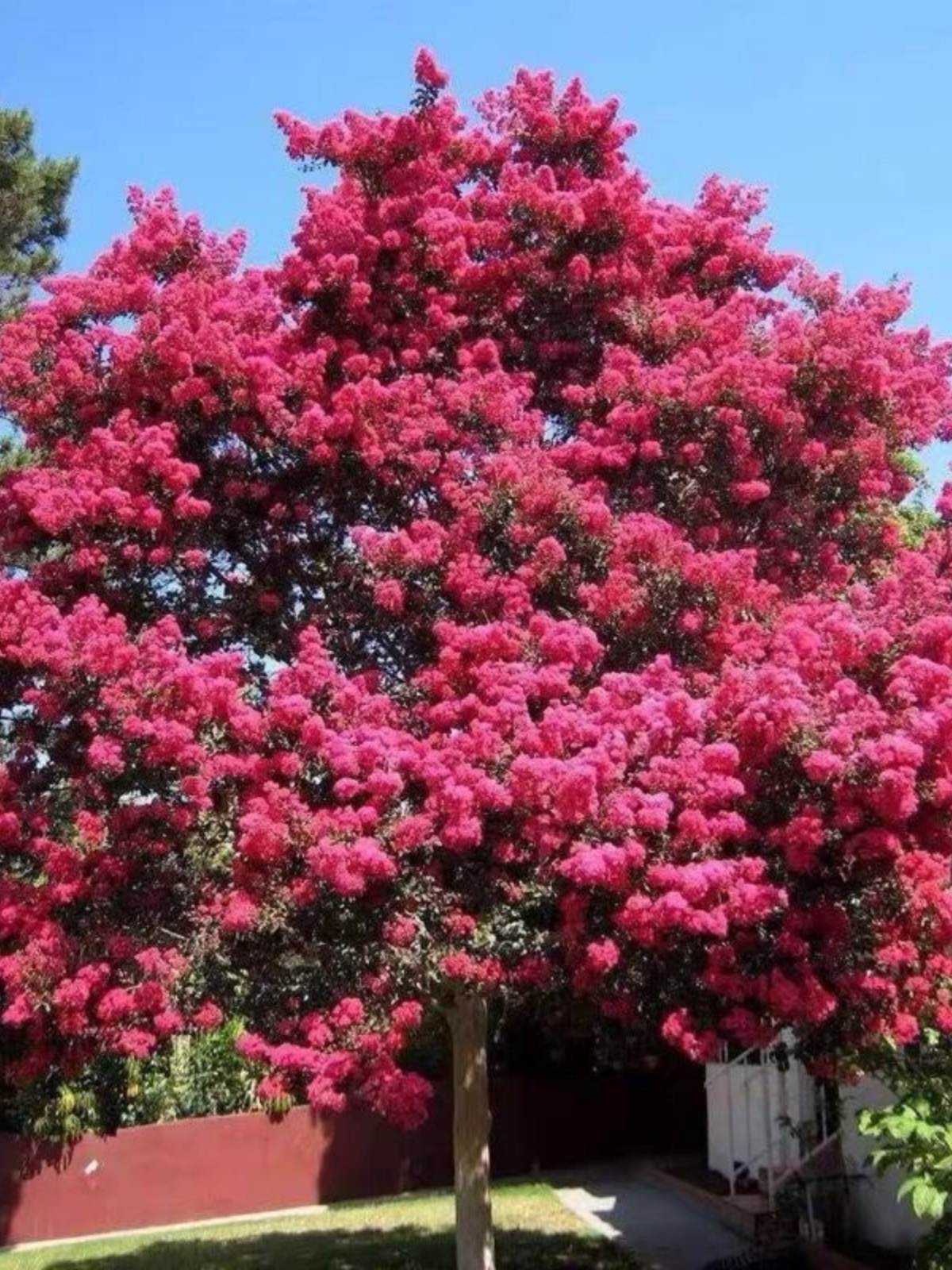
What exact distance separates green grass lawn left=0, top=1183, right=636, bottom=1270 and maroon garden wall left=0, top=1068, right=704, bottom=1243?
66cm

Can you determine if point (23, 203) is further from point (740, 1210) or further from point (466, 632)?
point (740, 1210)

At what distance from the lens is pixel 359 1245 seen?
14.5m

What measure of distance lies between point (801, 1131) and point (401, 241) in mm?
8761

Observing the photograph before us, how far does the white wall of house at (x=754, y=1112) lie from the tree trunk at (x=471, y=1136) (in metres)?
3.65

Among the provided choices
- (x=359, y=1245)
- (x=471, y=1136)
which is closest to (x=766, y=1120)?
(x=359, y=1245)

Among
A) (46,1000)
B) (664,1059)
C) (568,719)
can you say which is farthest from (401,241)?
(664,1059)

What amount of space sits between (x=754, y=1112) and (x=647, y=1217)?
1747 mm

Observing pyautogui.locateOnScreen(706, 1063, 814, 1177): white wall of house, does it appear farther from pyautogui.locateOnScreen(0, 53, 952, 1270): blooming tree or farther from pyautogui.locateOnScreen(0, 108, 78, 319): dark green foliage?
pyautogui.locateOnScreen(0, 108, 78, 319): dark green foliage

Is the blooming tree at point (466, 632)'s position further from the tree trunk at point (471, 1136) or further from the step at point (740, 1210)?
the step at point (740, 1210)

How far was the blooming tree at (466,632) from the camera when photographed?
769 centimetres

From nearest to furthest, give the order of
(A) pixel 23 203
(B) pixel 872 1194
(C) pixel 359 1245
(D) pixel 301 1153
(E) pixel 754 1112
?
(B) pixel 872 1194, (C) pixel 359 1245, (E) pixel 754 1112, (D) pixel 301 1153, (A) pixel 23 203

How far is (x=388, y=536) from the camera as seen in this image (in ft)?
30.3

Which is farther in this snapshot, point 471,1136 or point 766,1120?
point 766,1120

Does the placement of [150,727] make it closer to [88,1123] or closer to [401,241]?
[401,241]
